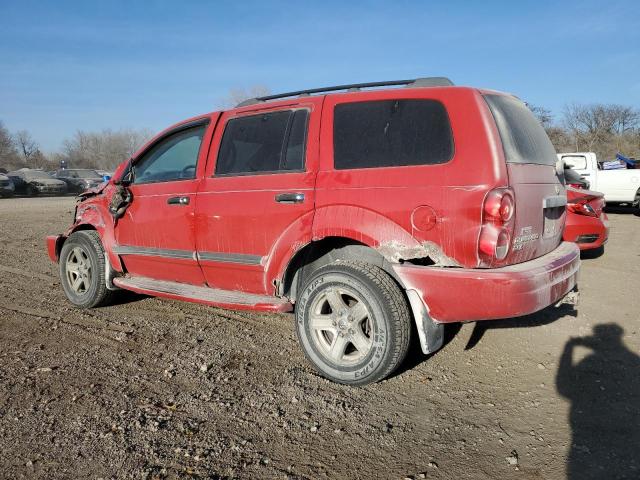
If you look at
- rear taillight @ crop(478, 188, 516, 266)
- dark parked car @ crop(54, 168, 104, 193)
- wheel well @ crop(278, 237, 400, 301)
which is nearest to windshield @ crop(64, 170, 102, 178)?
dark parked car @ crop(54, 168, 104, 193)

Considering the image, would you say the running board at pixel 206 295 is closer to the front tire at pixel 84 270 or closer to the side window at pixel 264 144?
the front tire at pixel 84 270

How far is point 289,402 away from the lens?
308 cm

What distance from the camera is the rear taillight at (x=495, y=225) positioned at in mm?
2857

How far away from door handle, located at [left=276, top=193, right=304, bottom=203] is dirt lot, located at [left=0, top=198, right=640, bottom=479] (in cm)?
119

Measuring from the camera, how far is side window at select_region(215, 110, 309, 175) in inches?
144

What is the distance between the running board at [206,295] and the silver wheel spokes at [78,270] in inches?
17.3

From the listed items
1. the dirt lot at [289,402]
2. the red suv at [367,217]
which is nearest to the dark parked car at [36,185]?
the dirt lot at [289,402]

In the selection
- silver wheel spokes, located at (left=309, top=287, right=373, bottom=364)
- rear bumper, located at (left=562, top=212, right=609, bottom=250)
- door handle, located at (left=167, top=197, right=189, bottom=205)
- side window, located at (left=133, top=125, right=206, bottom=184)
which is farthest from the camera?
rear bumper, located at (left=562, top=212, right=609, bottom=250)

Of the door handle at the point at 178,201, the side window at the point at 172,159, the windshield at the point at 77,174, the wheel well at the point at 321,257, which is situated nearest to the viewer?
the wheel well at the point at 321,257

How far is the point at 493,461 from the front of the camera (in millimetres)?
2506

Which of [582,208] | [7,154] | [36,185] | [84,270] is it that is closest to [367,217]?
[84,270]

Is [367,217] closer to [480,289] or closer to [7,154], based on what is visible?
[480,289]

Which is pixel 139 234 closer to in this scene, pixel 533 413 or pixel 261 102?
pixel 261 102

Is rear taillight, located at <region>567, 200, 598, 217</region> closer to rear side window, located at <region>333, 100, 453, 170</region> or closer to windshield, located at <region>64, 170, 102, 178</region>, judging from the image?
rear side window, located at <region>333, 100, 453, 170</region>
